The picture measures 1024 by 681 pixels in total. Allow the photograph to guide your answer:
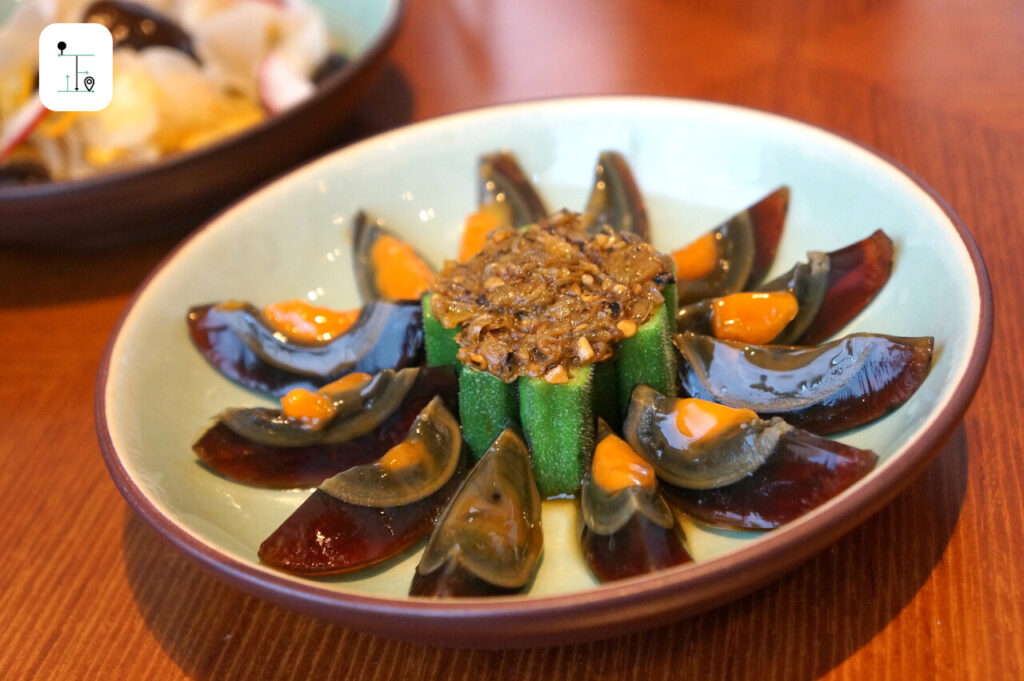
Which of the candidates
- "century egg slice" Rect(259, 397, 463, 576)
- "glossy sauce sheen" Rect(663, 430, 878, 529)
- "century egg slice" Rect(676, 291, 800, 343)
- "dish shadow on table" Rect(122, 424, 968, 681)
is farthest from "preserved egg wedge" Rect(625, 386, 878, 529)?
"century egg slice" Rect(259, 397, 463, 576)

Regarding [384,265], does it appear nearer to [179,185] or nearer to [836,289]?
[179,185]

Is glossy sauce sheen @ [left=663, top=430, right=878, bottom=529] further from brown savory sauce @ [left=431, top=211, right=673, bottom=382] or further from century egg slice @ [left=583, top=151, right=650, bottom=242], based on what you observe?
century egg slice @ [left=583, top=151, right=650, bottom=242]

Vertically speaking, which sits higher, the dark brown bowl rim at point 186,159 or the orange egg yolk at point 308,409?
the dark brown bowl rim at point 186,159

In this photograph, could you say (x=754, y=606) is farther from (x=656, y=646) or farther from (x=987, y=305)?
(x=987, y=305)

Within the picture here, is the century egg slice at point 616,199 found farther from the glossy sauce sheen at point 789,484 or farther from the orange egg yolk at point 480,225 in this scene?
the glossy sauce sheen at point 789,484

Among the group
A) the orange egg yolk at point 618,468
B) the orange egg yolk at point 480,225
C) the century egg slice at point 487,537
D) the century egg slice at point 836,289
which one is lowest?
Result: the century egg slice at point 487,537

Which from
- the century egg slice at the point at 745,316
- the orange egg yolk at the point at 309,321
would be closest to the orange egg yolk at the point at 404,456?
the orange egg yolk at the point at 309,321
